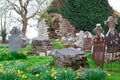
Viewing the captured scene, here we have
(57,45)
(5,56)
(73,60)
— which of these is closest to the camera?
(73,60)

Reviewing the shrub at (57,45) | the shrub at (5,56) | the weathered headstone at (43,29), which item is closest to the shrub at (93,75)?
the shrub at (5,56)

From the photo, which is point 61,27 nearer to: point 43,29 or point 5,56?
point 43,29

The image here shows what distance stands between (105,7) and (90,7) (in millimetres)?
1098

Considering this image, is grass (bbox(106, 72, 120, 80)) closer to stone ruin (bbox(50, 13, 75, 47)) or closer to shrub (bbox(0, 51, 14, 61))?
shrub (bbox(0, 51, 14, 61))

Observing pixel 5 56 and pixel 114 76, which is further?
pixel 5 56

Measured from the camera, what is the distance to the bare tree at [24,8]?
3819 cm

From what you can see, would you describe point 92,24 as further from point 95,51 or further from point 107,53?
point 95,51

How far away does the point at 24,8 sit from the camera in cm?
3928

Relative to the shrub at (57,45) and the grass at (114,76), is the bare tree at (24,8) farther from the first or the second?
the grass at (114,76)

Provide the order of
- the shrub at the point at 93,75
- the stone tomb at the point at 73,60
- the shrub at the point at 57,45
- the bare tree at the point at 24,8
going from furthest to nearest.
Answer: the bare tree at the point at 24,8 < the shrub at the point at 57,45 < the stone tomb at the point at 73,60 < the shrub at the point at 93,75

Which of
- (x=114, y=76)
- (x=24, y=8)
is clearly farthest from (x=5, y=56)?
(x=24, y=8)

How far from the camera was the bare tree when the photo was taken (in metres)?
38.2

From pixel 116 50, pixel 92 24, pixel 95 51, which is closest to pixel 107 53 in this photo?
pixel 116 50

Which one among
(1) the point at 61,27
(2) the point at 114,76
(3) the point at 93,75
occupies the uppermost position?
(1) the point at 61,27
